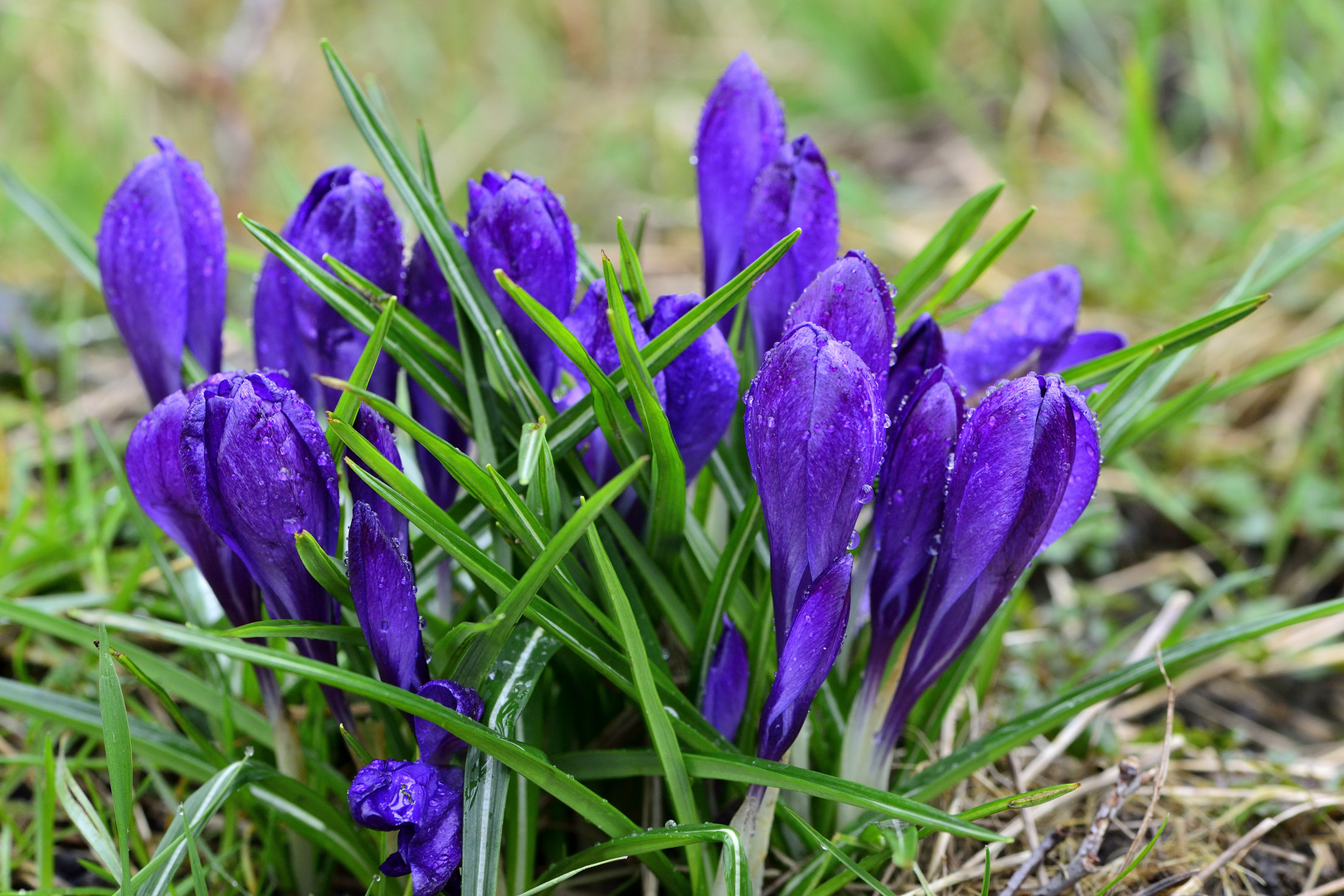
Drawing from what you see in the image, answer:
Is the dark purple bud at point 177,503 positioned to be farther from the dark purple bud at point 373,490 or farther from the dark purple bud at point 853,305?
the dark purple bud at point 853,305

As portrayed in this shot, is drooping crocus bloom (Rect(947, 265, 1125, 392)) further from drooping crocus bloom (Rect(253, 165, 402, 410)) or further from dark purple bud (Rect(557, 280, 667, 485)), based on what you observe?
drooping crocus bloom (Rect(253, 165, 402, 410))

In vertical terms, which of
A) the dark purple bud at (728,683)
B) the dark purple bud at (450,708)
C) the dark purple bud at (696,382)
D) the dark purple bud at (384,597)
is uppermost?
the dark purple bud at (696,382)

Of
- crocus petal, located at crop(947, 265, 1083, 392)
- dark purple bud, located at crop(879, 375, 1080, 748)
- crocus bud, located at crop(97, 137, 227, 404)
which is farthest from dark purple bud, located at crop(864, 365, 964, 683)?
crocus bud, located at crop(97, 137, 227, 404)

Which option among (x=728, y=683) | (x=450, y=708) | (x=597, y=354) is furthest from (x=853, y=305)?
(x=450, y=708)

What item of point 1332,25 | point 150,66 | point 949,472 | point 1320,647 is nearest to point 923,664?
point 949,472

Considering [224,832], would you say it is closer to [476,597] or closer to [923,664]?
[476,597]

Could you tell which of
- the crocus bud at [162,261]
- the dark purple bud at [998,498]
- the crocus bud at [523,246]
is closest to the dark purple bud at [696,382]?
the crocus bud at [523,246]
